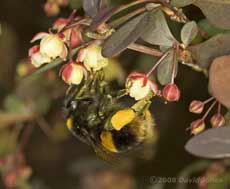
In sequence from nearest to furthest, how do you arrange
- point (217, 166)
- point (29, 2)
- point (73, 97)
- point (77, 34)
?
point (77, 34)
point (73, 97)
point (217, 166)
point (29, 2)

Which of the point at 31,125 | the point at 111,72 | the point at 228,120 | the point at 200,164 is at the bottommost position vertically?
the point at 200,164

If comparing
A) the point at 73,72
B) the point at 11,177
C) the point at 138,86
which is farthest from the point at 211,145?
the point at 11,177

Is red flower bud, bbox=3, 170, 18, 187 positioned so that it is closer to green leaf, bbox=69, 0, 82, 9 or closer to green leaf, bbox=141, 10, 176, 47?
green leaf, bbox=69, 0, 82, 9

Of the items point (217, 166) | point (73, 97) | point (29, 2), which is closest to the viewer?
point (73, 97)

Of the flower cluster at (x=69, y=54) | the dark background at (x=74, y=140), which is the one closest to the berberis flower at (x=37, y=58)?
the flower cluster at (x=69, y=54)

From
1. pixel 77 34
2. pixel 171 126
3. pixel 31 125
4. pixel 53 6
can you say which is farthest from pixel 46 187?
pixel 77 34

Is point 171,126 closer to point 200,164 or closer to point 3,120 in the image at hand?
point 200,164
